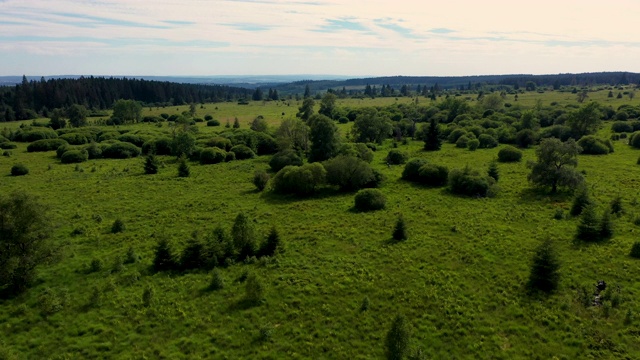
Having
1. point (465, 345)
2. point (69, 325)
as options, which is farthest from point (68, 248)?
point (465, 345)

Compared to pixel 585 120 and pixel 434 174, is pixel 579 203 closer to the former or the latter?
pixel 434 174

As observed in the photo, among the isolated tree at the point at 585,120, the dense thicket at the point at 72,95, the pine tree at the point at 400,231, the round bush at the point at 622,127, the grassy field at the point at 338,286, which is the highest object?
the dense thicket at the point at 72,95

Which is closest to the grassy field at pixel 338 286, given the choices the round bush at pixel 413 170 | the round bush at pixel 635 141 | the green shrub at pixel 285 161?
the round bush at pixel 413 170

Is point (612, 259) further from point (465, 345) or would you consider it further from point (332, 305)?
point (332, 305)

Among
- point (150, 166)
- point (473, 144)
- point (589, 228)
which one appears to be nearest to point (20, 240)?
point (150, 166)

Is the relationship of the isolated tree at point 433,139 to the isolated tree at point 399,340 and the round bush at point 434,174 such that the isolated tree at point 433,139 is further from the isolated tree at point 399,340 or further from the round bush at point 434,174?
the isolated tree at point 399,340

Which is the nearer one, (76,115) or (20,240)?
(20,240)
